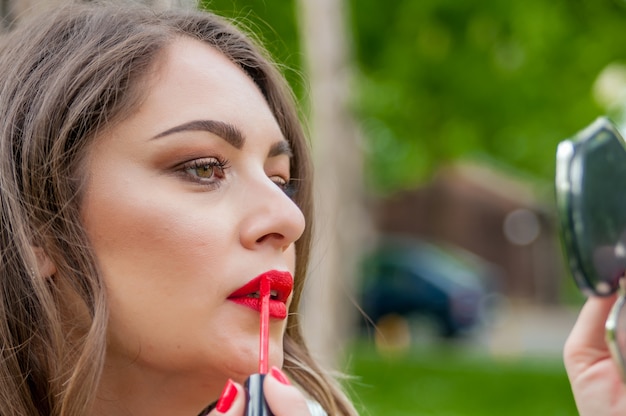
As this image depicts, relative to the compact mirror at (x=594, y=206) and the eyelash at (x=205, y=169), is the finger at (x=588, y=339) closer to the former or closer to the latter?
the compact mirror at (x=594, y=206)

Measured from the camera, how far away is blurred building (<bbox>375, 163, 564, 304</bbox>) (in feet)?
86.6

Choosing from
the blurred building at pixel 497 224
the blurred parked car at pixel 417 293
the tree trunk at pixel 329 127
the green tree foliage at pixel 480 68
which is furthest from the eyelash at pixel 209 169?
the blurred building at pixel 497 224

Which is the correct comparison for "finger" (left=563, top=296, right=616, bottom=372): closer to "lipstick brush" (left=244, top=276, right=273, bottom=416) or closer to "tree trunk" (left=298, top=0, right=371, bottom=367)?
"lipstick brush" (left=244, top=276, right=273, bottom=416)

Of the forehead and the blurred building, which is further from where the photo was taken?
the blurred building

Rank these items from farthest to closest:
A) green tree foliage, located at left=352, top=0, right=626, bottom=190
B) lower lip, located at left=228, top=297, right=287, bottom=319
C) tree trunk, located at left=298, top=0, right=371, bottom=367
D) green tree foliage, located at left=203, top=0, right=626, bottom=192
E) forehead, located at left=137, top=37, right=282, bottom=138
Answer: green tree foliage, located at left=352, top=0, right=626, bottom=190 < green tree foliage, located at left=203, top=0, right=626, bottom=192 < tree trunk, located at left=298, top=0, right=371, bottom=367 < forehead, located at left=137, top=37, right=282, bottom=138 < lower lip, located at left=228, top=297, right=287, bottom=319

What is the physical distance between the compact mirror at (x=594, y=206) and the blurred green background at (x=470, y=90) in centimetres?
552

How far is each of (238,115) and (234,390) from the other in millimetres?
541

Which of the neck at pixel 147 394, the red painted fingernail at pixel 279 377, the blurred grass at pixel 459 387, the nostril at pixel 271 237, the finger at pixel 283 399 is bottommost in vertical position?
the finger at pixel 283 399

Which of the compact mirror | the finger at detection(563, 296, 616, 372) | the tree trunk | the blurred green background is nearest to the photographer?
the compact mirror

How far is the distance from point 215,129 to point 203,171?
8 cm

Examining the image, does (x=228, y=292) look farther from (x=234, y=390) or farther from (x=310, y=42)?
(x=310, y=42)

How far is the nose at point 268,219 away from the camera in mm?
1604

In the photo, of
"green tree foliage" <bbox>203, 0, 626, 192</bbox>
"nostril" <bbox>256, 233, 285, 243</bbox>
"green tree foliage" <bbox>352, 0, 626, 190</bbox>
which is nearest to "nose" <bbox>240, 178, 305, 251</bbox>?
"nostril" <bbox>256, 233, 285, 243</bbox>

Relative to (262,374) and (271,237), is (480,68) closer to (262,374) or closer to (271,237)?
(271,237)
